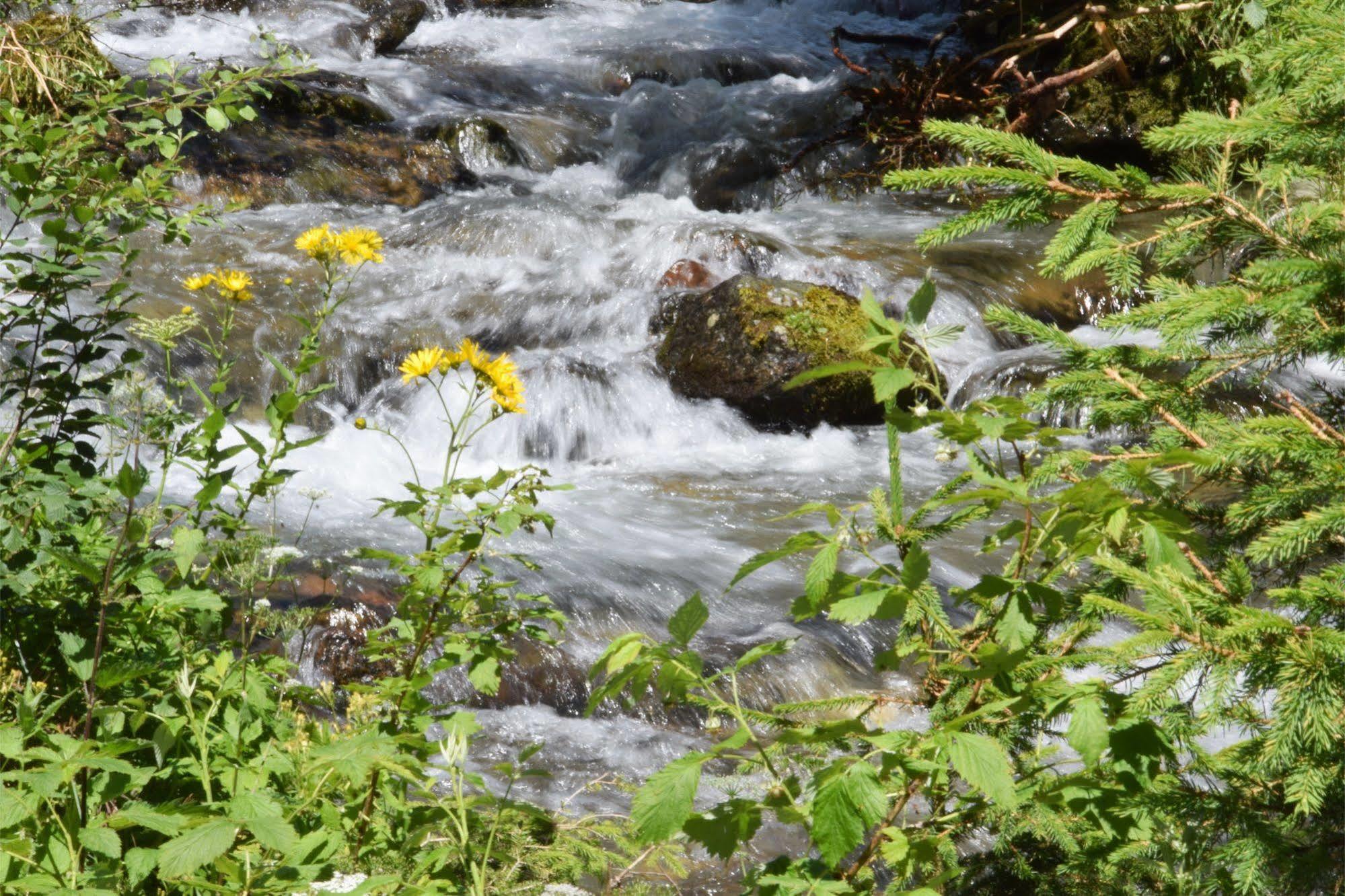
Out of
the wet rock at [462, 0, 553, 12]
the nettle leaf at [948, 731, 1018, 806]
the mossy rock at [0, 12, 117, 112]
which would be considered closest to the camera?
the nettle leaf at [948, 731, 1018, 806]

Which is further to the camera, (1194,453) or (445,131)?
(445,131)

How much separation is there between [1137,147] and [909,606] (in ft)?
33.8

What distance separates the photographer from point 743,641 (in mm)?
4465

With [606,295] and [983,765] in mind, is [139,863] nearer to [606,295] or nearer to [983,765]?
[983,765]

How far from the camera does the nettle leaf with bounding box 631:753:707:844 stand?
1.17 metres

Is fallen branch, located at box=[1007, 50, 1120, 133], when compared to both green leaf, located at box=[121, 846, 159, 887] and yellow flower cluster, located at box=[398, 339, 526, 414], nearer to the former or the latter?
yellow flower cluster, located at box=[398, 339, 526, 414]

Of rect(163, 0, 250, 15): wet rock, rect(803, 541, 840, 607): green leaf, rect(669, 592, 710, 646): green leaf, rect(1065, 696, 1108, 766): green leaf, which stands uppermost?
rect(163, 0, 250, 15): wet rock

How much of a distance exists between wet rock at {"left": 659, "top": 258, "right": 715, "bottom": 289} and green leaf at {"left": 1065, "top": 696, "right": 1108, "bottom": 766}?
7.37 m

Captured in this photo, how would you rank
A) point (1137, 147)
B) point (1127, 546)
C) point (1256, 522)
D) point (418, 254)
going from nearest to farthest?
point (1127, 546)
point (1256, 522)
point (418, 254)
point (1137, 147)

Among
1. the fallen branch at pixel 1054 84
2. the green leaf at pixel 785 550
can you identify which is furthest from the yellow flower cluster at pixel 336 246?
the fallen branch at pixel 1054 84

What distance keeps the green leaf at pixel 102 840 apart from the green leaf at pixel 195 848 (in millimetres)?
68

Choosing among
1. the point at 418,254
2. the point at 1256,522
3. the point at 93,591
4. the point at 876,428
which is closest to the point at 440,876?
the point at 93,591

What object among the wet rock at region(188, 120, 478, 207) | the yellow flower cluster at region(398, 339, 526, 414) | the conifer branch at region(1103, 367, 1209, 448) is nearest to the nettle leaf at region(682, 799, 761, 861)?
the yellow flower cluster at region(398, 339, 526, 414)

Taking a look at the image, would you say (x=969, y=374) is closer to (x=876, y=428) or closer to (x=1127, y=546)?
(x=876, y=428)
